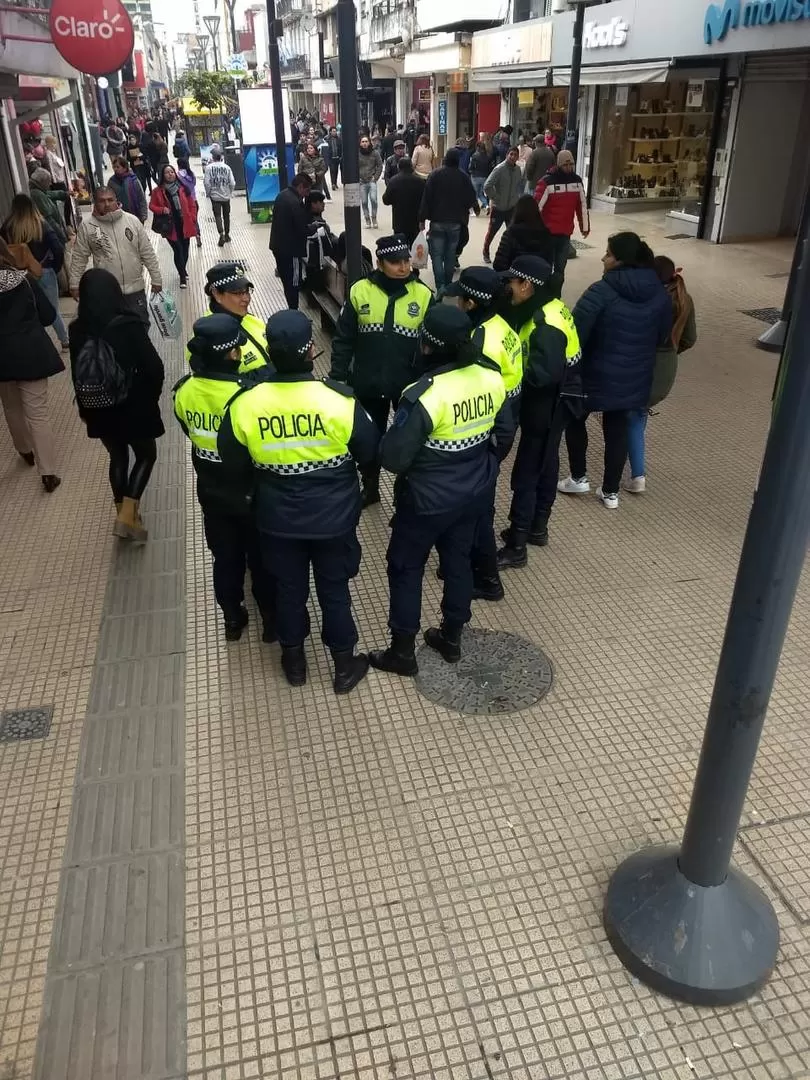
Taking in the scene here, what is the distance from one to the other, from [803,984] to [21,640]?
376 centimetres

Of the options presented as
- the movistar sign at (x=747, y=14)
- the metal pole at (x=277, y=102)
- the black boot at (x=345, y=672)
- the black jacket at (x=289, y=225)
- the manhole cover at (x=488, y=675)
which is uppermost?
the movistar sign at (x=747, y=14)

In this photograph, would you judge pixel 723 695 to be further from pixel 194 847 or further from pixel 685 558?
pixel 685 558

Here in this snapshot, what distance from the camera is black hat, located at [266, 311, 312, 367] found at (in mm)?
3154

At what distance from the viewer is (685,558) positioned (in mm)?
4926

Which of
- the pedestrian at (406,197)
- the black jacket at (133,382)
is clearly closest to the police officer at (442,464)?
the black jacket at (133,382)

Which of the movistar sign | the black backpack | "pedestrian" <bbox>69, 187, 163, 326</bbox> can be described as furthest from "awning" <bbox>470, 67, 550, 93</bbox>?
the black backpack

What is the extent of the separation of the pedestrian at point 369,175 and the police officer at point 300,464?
11.9 m

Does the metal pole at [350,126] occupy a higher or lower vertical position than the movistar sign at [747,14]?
lower

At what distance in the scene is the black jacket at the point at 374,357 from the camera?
16.0 feet

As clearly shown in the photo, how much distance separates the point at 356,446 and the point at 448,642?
1.16m

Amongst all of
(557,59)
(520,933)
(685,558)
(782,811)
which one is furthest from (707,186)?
(520,933)

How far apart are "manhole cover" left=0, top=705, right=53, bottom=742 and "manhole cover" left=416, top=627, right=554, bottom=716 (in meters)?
1.70

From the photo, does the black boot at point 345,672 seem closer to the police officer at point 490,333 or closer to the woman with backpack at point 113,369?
the police officer at point 490,333

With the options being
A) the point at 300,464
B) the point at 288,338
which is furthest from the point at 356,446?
the point at 288,338
